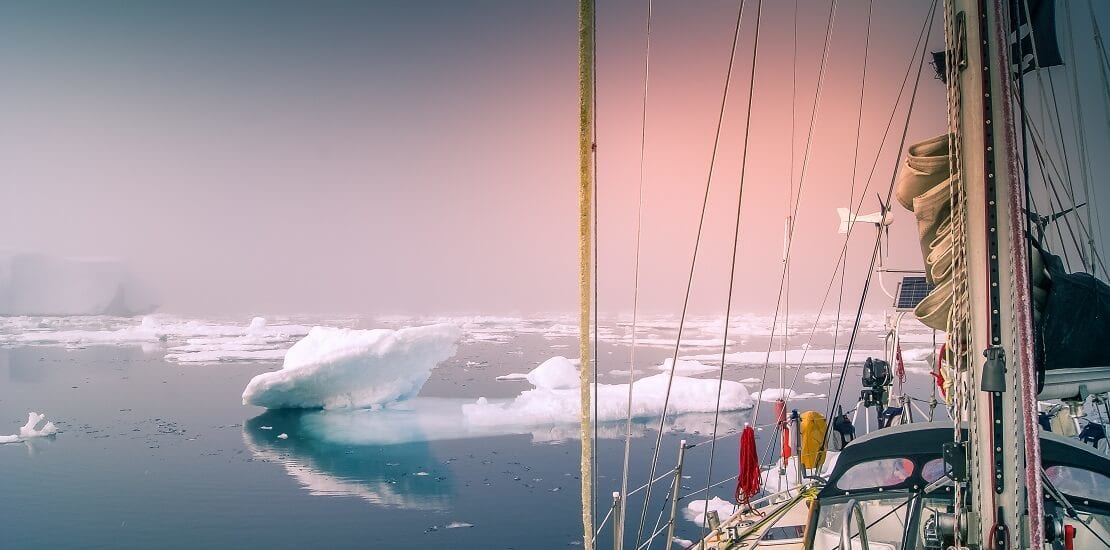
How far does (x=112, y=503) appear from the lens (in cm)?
1852

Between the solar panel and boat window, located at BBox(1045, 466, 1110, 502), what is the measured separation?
5502mm

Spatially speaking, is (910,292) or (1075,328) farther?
(910,292)

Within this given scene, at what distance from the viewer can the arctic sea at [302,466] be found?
639 inches

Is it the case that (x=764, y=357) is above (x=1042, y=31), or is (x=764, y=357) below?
below

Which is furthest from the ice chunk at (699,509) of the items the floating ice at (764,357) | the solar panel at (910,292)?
the floating ice at (764,357)

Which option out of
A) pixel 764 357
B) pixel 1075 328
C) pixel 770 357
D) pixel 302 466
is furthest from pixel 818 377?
pixel 1075 328

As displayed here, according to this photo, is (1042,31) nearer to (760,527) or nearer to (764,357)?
(760,527)

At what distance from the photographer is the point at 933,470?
10.7 ft

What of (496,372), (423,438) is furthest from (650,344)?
(423,438)

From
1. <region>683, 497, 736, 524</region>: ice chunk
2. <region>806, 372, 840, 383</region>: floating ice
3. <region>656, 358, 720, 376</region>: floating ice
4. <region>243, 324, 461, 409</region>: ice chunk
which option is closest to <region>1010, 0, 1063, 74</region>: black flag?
<region>683, 497, 736, 524</region>: ice chunk

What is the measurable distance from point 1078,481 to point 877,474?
2.77 ft

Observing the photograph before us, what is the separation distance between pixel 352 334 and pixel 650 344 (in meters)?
35.1

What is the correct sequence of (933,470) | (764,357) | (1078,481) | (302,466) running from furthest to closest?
1. (764,357)
2. (302,466)
3. (933,470)
4. (1078,481)

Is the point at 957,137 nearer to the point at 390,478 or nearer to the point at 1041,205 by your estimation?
the point at 1041,205
